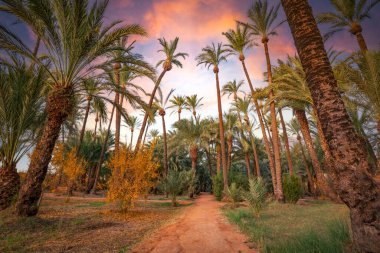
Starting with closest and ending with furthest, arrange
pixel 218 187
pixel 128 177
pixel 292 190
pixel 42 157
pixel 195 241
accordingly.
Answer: pixel 195 241 → pixel 42 157 → pixel 128 177 → pixel 292 190 → pixel 218 187

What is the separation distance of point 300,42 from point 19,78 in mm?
10298

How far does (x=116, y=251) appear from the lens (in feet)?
14.8

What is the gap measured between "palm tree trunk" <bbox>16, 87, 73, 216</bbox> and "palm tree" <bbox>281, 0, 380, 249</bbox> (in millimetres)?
8060

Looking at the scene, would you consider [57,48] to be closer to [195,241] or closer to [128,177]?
[128,177]

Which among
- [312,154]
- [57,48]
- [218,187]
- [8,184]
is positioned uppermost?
[57,48]

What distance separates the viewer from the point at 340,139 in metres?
3.29

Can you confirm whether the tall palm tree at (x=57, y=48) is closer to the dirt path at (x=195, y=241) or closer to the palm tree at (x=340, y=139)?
the dirt path at (x=195, y=241)

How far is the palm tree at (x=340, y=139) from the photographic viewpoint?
291 cm

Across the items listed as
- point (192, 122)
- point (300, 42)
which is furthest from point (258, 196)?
point (192, 122)

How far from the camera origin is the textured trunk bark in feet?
27.3

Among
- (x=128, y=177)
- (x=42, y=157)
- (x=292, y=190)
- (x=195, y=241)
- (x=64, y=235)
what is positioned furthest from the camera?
(x=292, y=190)

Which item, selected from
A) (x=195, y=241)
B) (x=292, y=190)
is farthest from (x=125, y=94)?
(x=292, y=190)

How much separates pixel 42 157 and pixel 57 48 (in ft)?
14.2

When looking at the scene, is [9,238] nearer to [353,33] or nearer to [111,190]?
[111,190]
